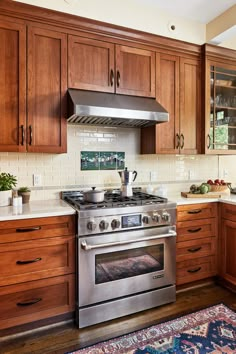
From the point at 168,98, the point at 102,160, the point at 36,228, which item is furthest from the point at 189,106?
the point at 36,228

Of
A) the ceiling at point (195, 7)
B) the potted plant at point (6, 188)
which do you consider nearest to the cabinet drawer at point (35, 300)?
the potted plant at point (6, 188)

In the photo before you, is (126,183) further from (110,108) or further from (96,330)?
(96,330)

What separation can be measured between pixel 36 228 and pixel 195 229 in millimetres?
1583

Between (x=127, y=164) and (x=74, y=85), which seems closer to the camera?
(x=74, y=85)

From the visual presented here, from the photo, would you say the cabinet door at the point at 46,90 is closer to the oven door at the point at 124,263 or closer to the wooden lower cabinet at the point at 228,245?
the oven door at the point at 124,263

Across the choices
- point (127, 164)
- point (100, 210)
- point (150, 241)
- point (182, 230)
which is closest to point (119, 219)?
point (100, 210)

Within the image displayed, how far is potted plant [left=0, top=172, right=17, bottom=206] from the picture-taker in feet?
7.13

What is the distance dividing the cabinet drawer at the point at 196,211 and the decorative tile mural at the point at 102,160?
2.77 feet

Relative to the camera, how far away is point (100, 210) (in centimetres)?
207

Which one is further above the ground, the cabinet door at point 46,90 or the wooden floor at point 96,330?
the cabinet door at point 46,90

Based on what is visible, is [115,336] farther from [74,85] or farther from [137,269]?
[74,85]

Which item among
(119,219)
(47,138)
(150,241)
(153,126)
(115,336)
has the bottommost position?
(115,336)

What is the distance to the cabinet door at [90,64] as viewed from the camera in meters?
2.31

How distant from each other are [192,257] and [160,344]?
957mm
